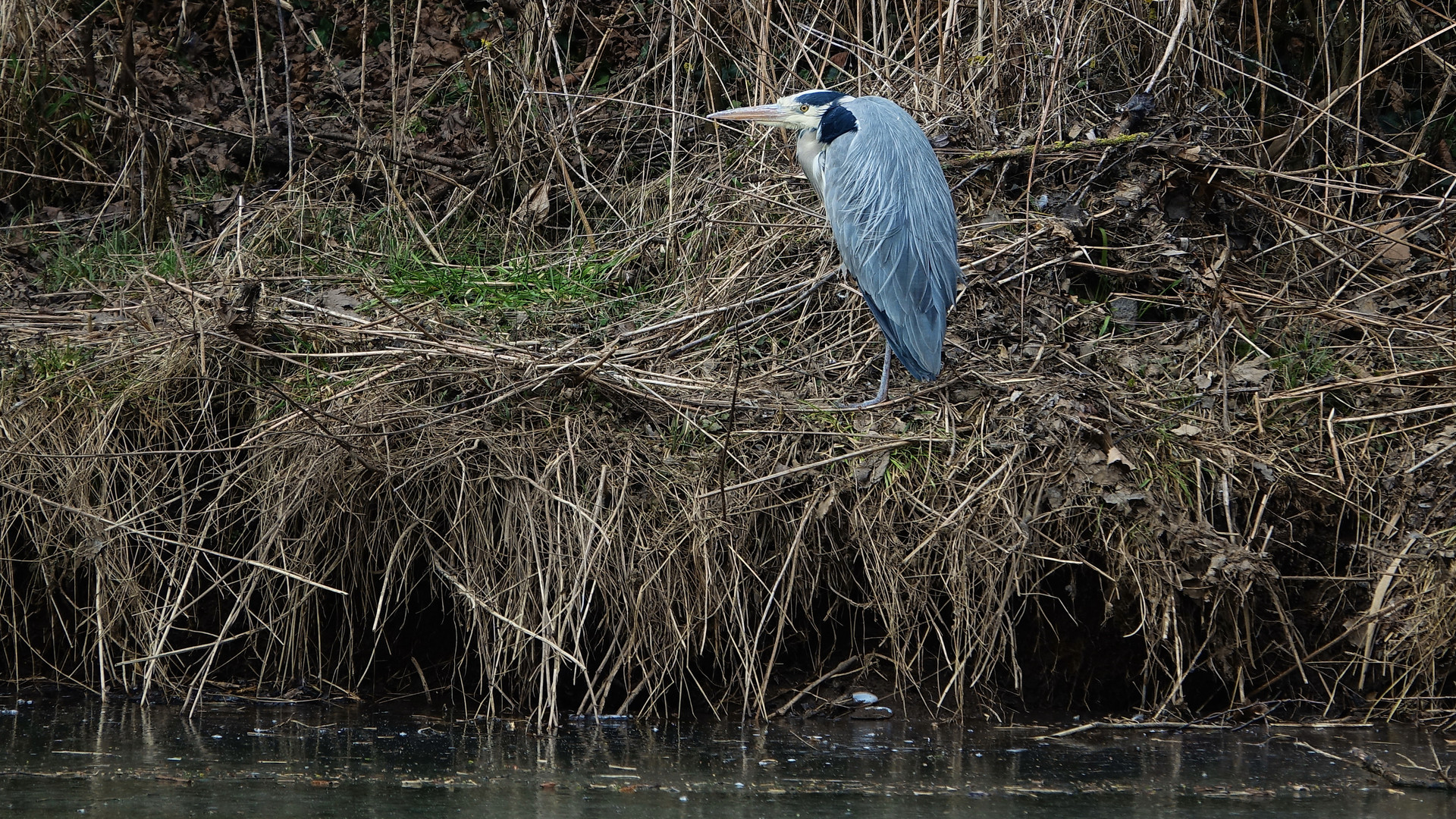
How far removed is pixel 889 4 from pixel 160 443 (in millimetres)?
2937

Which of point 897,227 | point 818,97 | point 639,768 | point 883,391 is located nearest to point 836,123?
point 818,97

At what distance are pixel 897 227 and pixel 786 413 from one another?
2.02 feet

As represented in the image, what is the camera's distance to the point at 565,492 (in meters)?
3.18

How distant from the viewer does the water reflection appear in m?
2.30

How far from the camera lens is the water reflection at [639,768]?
2.30 metres

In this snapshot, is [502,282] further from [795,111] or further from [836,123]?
[836,123]

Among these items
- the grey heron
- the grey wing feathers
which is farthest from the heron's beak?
the grey wing feathers

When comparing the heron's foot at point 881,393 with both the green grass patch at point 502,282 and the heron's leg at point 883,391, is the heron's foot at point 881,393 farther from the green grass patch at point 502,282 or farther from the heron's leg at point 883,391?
the green grass patch at point 502,282

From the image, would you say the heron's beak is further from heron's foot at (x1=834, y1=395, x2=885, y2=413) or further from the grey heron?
heron's foot at (x1=834, y1=395, x2=885, y2=413)

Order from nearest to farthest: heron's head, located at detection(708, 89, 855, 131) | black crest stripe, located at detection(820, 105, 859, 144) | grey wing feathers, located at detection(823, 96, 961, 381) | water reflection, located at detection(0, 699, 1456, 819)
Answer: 1. water reflection, located at detection(0, 699, 1456, 819)
2. grey wing feathers, located at detection(823, 96, 961, 381)
3. black crest stripe, located at detection(820, 105, 859, 144)
4. heron's head, located at detection(708, 89, 855, 131)

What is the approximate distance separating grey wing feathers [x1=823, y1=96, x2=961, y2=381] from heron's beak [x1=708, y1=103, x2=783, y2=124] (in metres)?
0.27

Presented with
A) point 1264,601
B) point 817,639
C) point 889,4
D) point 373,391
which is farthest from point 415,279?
point 1264,601

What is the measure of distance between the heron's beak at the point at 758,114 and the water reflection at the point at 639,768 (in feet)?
6.15

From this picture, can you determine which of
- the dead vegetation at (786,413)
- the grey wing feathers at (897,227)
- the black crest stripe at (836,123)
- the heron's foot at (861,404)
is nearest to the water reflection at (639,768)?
the dead vegetation at (786,413)
